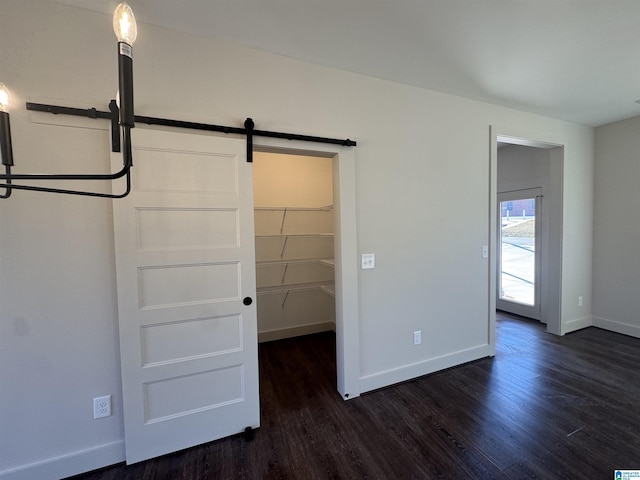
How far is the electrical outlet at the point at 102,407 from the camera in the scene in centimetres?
167

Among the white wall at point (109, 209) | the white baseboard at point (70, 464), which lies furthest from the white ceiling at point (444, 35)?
the white baseboard at point (70, 464)

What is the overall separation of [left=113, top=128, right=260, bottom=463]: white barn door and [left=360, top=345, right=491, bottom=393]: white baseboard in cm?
103

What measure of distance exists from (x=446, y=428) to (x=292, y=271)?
2367 mm

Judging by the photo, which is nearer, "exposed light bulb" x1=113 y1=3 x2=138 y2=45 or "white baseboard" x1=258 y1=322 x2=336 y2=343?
"exposed light bulb" x1=113 y1=3 x2=138 y2=45

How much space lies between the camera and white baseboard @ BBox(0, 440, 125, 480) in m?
1.54

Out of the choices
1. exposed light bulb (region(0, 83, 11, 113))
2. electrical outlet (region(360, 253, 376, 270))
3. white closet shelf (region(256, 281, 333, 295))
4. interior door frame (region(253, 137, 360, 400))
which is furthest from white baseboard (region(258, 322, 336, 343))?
exposed light bulb (region(0, 83, 11, 113))

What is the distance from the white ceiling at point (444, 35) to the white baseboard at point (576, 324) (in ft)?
9.27

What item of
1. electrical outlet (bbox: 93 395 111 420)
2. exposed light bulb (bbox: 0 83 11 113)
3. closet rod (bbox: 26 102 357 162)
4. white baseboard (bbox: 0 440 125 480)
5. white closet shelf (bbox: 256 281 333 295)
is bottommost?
white baseboard (bbox: 0 440 125 480)

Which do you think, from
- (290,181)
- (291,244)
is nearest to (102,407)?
(291,244)

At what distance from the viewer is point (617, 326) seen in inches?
140

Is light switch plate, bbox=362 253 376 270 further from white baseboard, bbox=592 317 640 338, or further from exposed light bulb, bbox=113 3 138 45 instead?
white baseboard, bbox=592 317 640 338

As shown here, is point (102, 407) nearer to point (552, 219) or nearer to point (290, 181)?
point (290, 181)

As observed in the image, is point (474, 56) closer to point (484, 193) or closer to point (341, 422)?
point (484, 193)

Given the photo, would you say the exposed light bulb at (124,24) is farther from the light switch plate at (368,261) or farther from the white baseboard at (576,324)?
the white baseboard at (576,324)
